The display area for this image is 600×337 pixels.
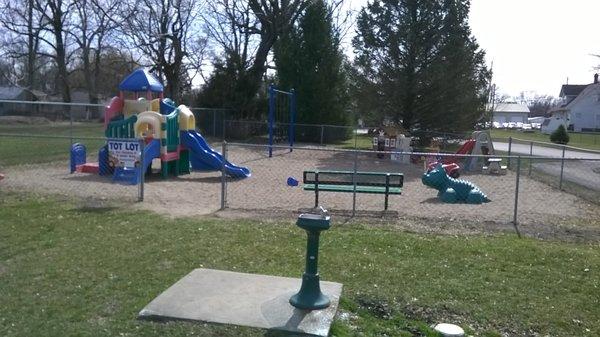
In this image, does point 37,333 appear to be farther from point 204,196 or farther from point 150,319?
point 204,196

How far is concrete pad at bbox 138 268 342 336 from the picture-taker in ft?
15.6

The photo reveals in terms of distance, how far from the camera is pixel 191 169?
1645cm

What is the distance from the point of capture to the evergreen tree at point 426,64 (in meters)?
29.0

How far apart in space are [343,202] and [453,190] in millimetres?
2401

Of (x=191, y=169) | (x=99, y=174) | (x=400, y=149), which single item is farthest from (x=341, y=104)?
(x=99, y=174)

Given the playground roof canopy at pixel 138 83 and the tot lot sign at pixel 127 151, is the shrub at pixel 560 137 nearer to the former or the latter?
the playground roof canopy at pixel 138 83

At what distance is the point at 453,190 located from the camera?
1216 cm

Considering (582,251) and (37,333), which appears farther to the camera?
(582,251)

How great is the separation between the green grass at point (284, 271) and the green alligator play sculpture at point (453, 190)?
3501 millimetres

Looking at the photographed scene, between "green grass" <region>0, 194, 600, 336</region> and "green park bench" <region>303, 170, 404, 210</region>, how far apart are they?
6.46 ft

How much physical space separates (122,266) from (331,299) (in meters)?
2.50

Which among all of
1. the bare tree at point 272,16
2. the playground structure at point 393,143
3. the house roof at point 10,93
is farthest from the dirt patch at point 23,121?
the house roof at point 10,93

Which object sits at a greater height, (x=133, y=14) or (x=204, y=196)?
(x=133, y=14)

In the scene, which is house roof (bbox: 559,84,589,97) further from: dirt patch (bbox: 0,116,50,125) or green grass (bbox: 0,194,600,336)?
green grass (bbox: 0,194,600,336)
